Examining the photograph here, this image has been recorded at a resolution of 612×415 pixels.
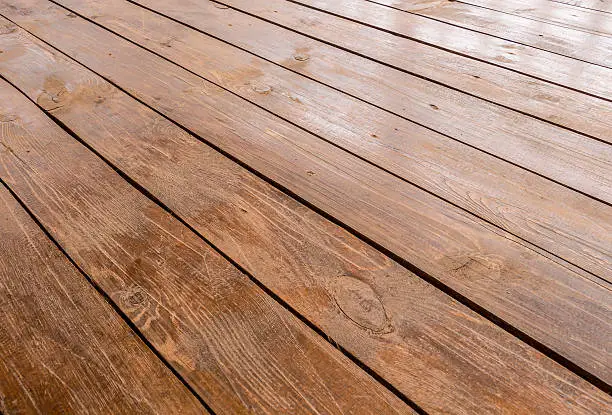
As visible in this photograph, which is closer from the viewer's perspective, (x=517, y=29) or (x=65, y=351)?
(x=65, y=351)

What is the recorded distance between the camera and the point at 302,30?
6.06 feet

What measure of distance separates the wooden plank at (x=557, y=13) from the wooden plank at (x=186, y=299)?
1.39 meters

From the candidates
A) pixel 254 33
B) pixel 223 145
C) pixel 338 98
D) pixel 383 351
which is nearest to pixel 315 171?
pixel 223 145

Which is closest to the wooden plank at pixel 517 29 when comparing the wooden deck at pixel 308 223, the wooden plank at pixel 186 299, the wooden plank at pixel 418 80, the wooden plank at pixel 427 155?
the wooden deck at pixel 308 223

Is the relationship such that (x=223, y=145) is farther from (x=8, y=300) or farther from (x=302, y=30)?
(x=302, y=30)

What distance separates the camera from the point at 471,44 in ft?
5.67

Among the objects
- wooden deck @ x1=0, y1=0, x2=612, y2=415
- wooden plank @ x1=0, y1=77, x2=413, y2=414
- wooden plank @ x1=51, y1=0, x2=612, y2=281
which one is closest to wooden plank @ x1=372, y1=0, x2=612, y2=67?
wooden deck @ x1=0, y1=0, x2=612, y2=415

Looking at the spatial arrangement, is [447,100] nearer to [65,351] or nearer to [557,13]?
[557,13]

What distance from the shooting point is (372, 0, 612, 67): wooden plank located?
1681 mm

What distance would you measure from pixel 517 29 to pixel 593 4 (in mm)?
381

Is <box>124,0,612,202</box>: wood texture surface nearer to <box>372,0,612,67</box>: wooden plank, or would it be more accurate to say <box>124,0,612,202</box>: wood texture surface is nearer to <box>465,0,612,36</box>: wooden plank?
<box>372,0,612,67</box>: wooden plank

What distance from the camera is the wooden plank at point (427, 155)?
103 cm

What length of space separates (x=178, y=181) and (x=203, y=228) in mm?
163

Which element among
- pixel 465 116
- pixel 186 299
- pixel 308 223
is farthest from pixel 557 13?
pixel 186 299
